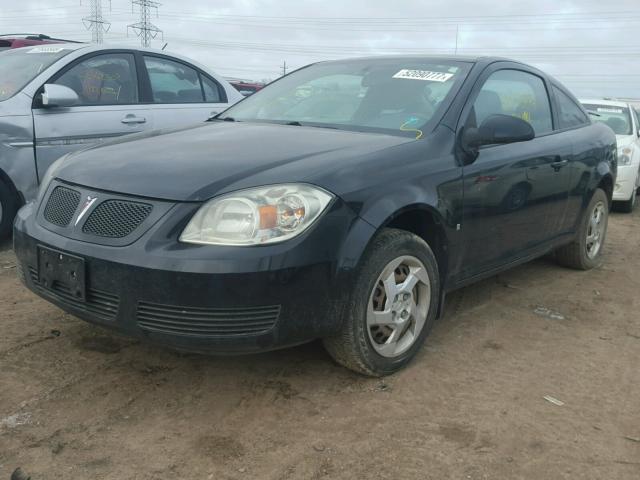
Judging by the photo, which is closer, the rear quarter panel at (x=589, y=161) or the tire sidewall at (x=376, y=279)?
the tire sidewall at (x=376, y=279)

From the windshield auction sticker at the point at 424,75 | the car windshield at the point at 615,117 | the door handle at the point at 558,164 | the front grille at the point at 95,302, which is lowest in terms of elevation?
the front grille at the point at 95,302

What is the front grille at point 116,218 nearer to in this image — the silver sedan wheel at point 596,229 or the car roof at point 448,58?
the car roof at point 448,58

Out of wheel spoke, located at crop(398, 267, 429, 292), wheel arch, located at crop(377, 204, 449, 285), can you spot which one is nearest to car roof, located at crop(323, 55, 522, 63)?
wheel arch, located at crop(377, 204, 449, 285)

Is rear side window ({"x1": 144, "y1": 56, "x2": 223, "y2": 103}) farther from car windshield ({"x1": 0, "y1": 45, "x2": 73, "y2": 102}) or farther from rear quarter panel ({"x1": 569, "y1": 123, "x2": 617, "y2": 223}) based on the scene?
rear quarter panel ({"x1": 569, "y1": 123, "x2": 617, "y2": 223})

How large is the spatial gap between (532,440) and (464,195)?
128cm

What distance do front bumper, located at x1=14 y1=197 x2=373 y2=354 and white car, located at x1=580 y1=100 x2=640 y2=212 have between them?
6153 millimetres

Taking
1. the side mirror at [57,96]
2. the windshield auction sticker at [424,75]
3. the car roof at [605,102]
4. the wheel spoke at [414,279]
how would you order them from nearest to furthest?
the wheel spoke at [414,279] → the windshield auction sticker at [424,75] → the side mirror at [57,96] → the car roof at [605,102]

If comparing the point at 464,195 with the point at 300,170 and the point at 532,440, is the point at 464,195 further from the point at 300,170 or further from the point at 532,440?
the point at 532,440

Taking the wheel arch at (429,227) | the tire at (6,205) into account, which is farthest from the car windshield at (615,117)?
the tire at (6,205)

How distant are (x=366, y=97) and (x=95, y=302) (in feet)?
6.30

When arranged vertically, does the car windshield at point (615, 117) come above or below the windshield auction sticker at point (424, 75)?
below

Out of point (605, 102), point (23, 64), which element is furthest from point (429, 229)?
point (605, 102)

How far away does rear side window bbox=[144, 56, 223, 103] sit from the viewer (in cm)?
585

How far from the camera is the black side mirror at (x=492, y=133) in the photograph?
3.32m
